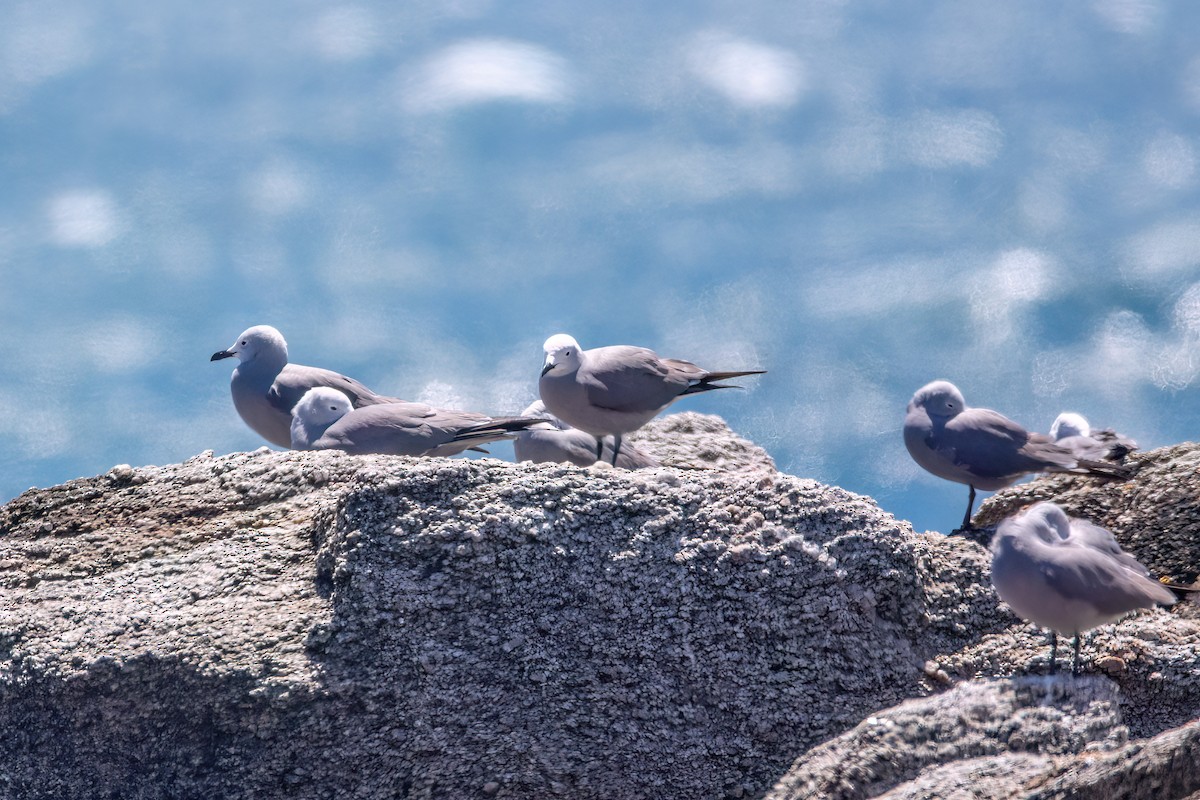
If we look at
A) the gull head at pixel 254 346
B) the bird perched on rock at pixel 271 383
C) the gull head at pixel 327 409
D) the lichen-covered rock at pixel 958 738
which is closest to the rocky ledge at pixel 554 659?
the lichen-covered rock at pixel 958 738

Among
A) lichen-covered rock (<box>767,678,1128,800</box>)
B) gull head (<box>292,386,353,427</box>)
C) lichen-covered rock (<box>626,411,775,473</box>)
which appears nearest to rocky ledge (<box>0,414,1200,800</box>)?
lichen-covered rock (<box>767,678,1128,800</box>)

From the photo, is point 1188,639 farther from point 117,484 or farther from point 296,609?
point 117,484

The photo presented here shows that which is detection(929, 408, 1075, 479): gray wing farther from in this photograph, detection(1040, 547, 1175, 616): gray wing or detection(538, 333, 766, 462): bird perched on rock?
detection(1040, 547, 1175, 616): gray wing

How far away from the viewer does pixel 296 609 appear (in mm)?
4078

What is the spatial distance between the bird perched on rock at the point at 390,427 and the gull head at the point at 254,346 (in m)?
1.24

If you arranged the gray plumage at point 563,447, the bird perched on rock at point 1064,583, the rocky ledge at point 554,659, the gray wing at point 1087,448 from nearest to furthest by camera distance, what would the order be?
the rocky ledge at point 554,659
the bird perched on rock at point 1064,583
the gray wing at point 1087,448
the gray plumage at point 563,447

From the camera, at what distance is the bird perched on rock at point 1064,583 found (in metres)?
4.06

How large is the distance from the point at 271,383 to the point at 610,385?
232cm

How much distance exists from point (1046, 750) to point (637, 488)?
1467 mm

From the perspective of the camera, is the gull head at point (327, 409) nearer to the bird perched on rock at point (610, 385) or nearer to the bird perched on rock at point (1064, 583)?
the bird perched on rock at point (610, 385)

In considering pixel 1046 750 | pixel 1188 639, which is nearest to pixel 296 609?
pixel 1046 750

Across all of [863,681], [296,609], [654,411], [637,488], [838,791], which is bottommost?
[838,791]

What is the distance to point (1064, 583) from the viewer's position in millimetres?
4062

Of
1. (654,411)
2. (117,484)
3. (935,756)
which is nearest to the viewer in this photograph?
(935,756)
